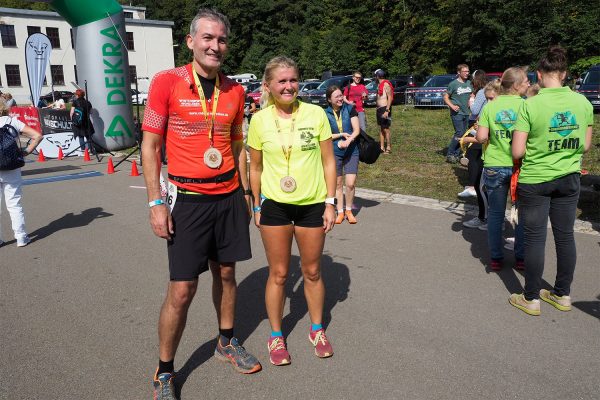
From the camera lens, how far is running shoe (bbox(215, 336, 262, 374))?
10.5ft

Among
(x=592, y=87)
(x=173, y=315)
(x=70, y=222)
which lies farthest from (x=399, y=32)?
(x=173, y=315)

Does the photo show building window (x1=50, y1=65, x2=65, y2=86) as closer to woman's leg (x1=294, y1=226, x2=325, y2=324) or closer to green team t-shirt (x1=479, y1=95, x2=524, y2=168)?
green team t-shirt (x1=479, y1=95, x2=524, y2=168)

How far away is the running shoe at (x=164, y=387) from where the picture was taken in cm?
289

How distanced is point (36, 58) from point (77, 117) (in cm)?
337

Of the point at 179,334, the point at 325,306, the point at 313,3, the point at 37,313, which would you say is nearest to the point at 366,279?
the point at 325,306

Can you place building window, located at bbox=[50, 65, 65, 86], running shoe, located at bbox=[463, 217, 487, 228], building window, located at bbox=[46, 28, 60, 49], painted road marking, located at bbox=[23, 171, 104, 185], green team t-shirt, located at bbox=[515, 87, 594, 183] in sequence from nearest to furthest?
1. green team t-shirt, located at bbox=[515, 87, 594, 183]
2. running shoe, located at bbox=[463, 217, 487, 228]
3. painted road marking, located at bbox=[23, 171, 104, 185]
4. building window, located at bbox=[46, 28, 60, 49]
5. building window, located at bbox=[50, 65, 65, 86]

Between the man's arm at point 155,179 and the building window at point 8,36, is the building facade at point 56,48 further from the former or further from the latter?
the man's arm at point 155,179

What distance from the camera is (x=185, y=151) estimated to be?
9.43ft

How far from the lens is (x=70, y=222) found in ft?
23.3

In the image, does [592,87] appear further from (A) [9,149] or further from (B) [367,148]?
(A) [9,149]

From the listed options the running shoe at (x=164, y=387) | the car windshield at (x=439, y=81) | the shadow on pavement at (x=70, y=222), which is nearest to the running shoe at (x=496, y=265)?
the running shoe at (x=164, y=387)

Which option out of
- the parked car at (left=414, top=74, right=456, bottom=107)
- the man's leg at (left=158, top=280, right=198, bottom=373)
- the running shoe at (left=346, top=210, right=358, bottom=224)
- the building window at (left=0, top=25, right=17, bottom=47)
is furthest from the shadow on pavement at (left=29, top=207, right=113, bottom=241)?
the building window at (left=0, top=25, right=17, bottom=47)

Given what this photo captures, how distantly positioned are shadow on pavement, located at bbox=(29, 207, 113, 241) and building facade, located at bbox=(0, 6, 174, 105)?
3724 cm

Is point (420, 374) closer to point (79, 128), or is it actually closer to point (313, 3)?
point (79, 128)
